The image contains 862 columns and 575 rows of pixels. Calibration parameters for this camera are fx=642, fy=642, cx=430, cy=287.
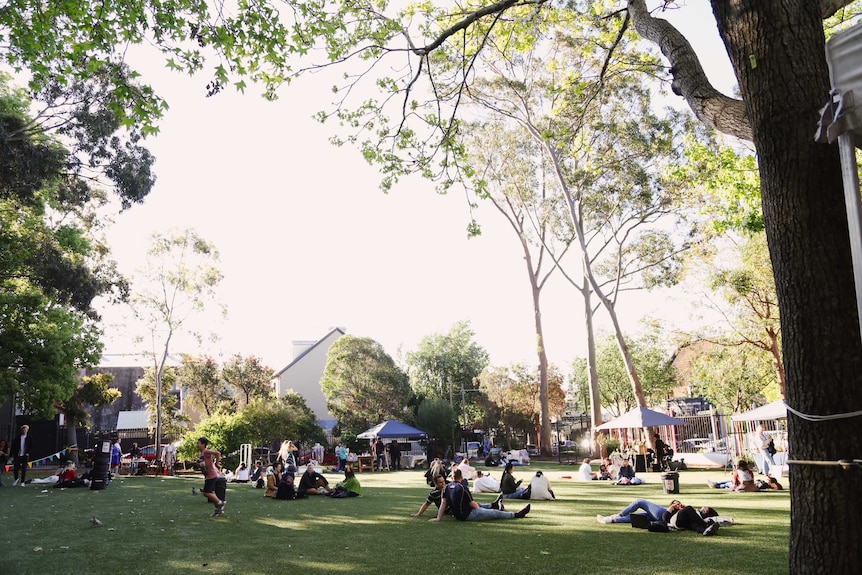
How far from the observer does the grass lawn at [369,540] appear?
6297 mm

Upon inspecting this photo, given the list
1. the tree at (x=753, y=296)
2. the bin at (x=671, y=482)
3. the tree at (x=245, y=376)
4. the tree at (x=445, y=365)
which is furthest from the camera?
the tree at (x=445, y=365)

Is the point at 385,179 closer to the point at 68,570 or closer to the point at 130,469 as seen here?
the point at 68,570

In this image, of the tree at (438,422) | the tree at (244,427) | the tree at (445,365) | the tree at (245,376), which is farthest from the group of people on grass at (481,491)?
the tree at (445,365)

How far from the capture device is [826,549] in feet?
10.8

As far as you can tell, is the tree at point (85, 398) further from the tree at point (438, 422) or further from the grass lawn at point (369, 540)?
the grass lawn at point (369, 540)

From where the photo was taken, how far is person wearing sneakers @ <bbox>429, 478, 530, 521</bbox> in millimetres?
9820

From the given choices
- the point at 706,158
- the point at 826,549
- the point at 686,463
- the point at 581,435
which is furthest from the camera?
the point at 581,435

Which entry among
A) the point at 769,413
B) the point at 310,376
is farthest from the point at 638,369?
the point at 310,376

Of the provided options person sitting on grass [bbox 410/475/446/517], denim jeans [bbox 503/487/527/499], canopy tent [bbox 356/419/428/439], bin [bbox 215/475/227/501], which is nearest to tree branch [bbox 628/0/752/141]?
person sitting on grass [bbox 410/475/446/517]

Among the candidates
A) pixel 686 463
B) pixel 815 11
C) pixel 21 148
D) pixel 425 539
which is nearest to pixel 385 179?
pixel 425 539

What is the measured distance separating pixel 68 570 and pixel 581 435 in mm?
31373

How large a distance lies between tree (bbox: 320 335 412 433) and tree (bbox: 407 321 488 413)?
9012 mm

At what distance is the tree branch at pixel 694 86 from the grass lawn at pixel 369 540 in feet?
12.7

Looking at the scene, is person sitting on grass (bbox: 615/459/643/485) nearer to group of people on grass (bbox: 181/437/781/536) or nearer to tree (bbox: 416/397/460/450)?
group of people on grass (bbox: 181/437/781/536)
